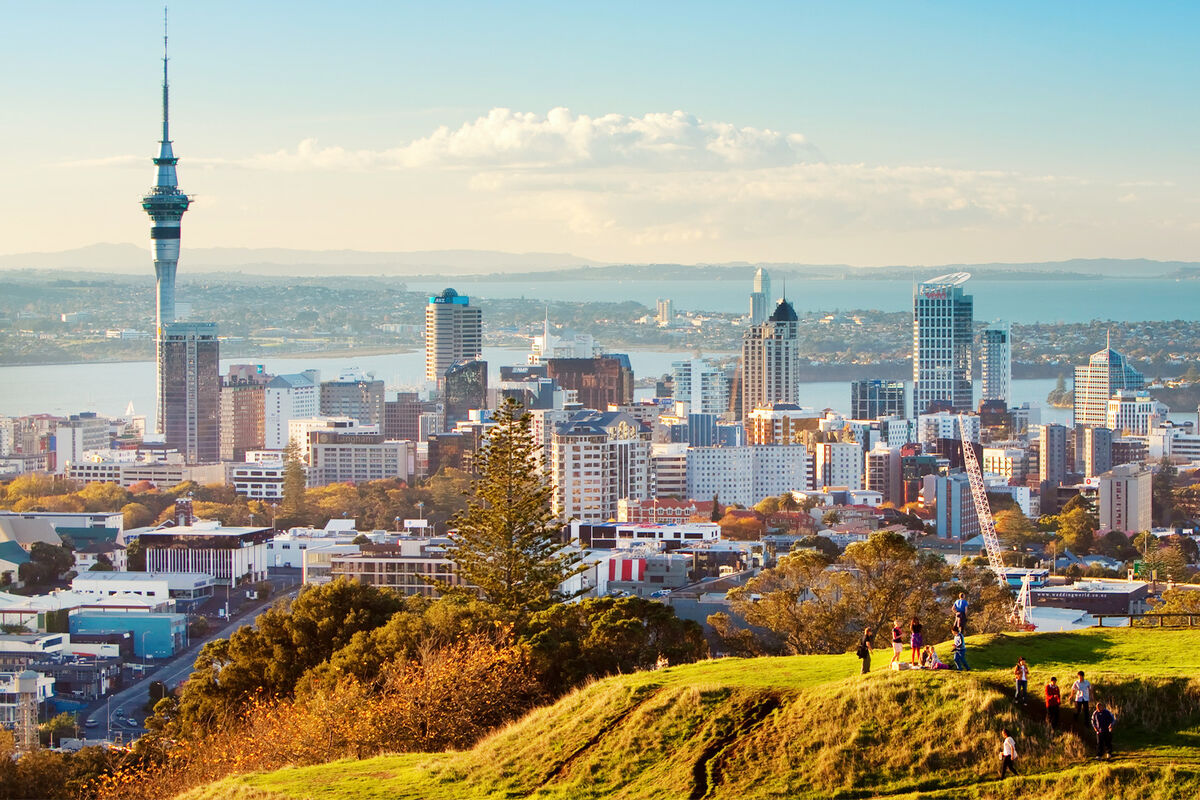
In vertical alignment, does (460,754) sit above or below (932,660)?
below

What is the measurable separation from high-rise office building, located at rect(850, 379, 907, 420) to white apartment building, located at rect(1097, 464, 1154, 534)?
3100cm

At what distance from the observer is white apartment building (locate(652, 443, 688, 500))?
4952cm

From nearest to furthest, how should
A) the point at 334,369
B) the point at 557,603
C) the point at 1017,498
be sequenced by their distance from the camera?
the point at 557,603, the point at 1017,498, the point at 334,369

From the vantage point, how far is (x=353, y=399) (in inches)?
3204

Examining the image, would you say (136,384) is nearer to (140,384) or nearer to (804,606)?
(140,384)

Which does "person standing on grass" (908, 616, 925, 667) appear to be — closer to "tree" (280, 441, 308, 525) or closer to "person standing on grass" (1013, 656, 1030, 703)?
"person standing on grass" (1013, 656, 1030, 703)

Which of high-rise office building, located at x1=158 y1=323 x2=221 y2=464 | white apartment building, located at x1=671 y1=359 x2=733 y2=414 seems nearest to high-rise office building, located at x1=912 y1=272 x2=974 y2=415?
white apartment building, located at x1=671 y1=359 x2=733 y2=414

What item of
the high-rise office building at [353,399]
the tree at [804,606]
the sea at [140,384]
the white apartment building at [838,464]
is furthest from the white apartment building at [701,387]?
the tree at [804,606]

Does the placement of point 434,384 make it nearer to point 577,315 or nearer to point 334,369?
point 334,369

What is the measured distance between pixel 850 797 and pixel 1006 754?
→ 69 centimetres

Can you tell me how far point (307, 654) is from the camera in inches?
579

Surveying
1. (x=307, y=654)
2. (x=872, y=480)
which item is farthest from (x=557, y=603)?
(x=872, y=480)

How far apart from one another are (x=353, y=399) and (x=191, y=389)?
12.7m

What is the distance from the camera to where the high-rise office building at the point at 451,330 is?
89.9 meters
